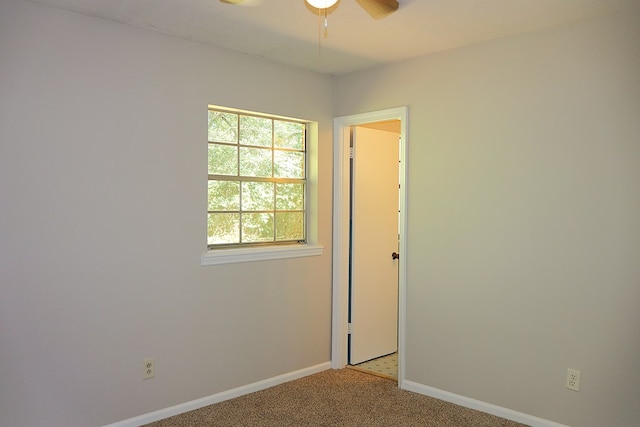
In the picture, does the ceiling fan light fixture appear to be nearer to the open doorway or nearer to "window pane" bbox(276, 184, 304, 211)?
"window pane" bbox(276, 184, 304, 211)

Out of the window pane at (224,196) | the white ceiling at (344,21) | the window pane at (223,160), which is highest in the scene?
the white ceiling at (344,21)

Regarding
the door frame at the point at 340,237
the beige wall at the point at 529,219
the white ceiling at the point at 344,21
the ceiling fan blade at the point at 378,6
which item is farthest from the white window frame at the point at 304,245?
the ceiling fan blade at the point at 378,6

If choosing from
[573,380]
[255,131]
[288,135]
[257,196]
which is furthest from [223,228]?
[573,380]

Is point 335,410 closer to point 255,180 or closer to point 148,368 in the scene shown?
point 148,368

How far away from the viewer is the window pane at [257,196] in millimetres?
3744

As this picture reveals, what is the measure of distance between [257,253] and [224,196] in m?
0.46

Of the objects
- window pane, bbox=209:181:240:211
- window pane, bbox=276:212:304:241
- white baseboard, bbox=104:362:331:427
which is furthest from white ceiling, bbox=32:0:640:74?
white baseboard, bbox=104:362:331:427

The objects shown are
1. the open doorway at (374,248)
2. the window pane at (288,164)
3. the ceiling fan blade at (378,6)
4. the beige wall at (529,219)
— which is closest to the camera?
the ceiling fan blade at (378,6)

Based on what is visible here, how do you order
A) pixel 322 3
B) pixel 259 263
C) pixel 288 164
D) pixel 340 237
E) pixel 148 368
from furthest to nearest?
pixel 340 237 < pixel 288 164 < pixel 259 263 < pixel 148 368 < pixel 322 3

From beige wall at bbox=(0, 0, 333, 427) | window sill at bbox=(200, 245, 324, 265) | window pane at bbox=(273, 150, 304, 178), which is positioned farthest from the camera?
window pane at bbox=(273, 150, 304, 178)

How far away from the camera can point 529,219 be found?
10.5 feet

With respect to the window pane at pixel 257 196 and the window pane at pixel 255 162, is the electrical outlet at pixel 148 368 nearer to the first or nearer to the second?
the window pane at pixel 257 196

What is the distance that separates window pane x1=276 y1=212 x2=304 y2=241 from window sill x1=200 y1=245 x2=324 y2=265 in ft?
0.35

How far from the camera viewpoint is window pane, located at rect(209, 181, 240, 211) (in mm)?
3562
